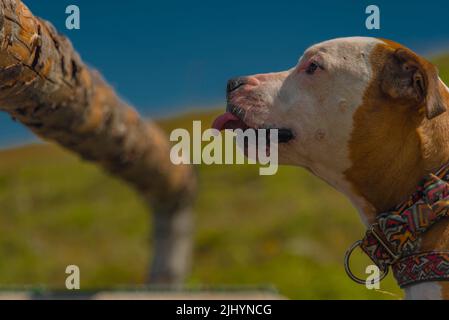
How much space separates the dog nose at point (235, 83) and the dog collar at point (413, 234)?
2.46ft

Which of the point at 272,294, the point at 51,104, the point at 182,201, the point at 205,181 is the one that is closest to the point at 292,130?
the point at 51,104

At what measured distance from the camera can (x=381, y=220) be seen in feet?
7.60

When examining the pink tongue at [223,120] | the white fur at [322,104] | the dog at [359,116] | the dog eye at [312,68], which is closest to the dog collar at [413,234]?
the dog at [359,116]

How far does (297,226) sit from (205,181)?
13.6ft

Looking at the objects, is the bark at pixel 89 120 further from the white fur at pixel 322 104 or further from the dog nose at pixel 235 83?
the white fur at pixel 322 104

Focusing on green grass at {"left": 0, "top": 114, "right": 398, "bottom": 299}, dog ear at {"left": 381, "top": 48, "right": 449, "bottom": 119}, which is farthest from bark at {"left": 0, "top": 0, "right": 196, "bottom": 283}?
dog ear at {"left": 381, "top": 48, "right": 449, "bottom": 119}

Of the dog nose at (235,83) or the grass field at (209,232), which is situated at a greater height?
the grass field at (209,232)

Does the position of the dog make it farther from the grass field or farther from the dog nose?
the grass field

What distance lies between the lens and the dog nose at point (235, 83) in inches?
104

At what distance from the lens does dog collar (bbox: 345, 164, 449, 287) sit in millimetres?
2203

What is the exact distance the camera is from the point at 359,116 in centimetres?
242

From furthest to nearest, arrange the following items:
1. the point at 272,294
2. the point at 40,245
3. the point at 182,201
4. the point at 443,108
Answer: the point at 40,245 < the point at 182,201 < the point at 272,294 < the point at 443,108

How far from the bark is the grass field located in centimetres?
88
